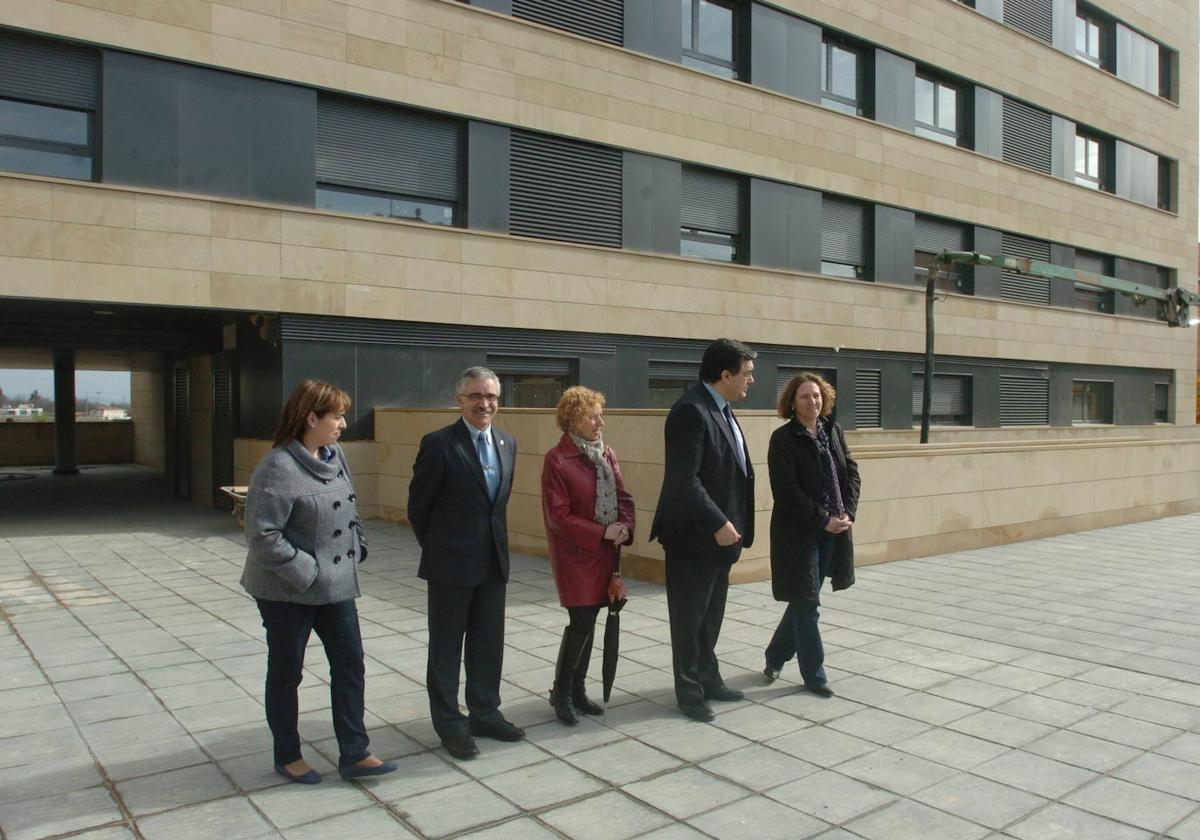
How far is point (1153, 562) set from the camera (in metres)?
10.3

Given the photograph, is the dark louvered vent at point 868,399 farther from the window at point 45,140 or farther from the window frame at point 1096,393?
the window at point 45,140

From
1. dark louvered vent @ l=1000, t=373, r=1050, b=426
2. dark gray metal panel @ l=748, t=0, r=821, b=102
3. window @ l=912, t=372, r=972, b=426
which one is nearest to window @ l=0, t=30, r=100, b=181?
dark gray metal panel @ l=748, t=0, r=821, b=102

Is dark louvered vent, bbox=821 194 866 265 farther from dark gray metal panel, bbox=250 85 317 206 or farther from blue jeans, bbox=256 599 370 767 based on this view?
blue jeans, bbox=256 599 370 767

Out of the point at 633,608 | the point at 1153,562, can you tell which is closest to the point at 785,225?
the point at 1153,562

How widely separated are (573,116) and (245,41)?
Answer: 526 cm

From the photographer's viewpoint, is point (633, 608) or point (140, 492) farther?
point (140, 492)

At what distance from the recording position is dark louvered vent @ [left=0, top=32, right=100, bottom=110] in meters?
11.5

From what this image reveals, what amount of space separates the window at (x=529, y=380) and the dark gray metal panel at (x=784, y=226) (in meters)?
5.17

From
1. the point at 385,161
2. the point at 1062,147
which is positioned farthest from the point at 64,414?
the point at 1062,147

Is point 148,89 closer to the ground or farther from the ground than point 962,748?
farther from the ground

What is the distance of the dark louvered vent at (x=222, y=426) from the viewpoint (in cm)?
1451

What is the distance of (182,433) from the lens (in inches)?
657

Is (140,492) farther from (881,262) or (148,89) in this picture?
(881,262)

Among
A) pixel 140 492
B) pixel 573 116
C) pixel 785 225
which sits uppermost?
pixel 573 116
